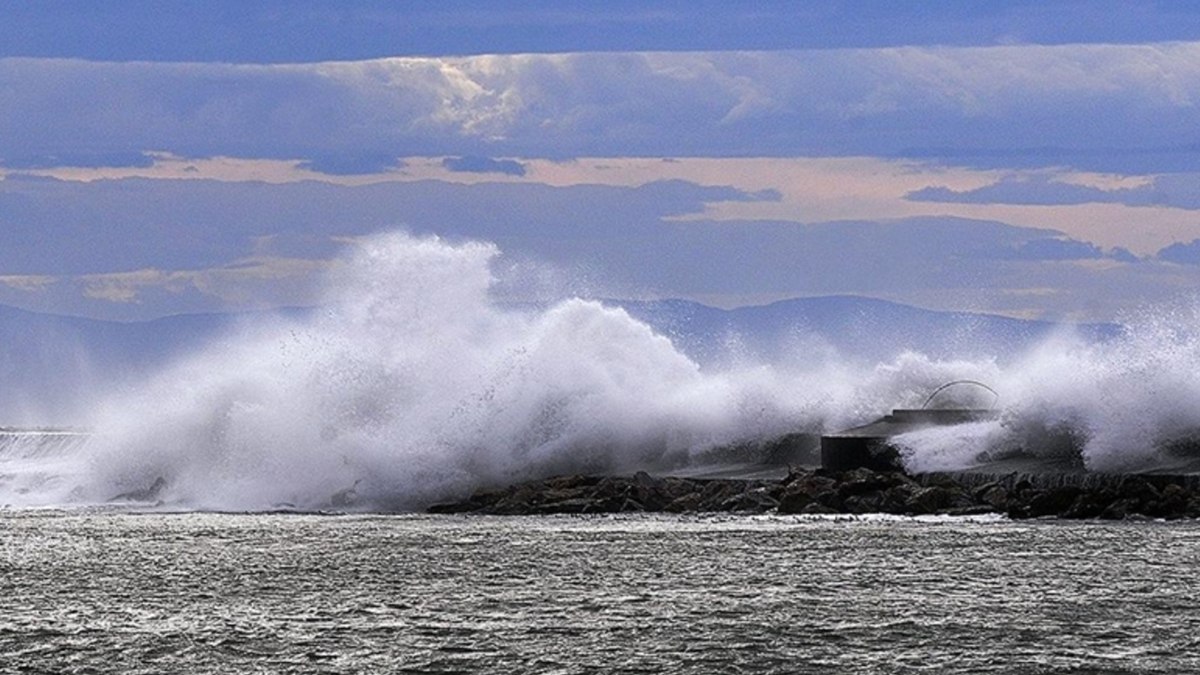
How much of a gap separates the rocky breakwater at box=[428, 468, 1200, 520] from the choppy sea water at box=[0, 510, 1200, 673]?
1.21 meters

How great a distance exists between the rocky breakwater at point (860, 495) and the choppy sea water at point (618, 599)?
1212mm

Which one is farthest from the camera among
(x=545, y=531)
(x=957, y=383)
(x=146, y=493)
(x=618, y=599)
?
(x=957, y=383)

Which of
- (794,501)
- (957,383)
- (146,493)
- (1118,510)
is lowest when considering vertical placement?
(1118,510)

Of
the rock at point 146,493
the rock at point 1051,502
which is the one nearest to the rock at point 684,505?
the rock at point 1051,502

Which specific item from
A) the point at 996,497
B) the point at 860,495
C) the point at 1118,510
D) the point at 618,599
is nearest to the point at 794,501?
the point at 860,495

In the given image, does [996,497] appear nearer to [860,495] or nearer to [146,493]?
[860,495]

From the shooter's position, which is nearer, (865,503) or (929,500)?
(929,500)

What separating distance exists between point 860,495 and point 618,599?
35.6 feet

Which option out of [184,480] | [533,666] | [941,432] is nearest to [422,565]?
[533,666]

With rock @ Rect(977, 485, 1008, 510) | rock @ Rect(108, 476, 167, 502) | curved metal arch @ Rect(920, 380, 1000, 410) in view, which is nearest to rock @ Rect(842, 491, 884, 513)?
rock @ Rect(977, 485, 1008, 510)

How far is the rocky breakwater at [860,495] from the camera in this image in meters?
27.2

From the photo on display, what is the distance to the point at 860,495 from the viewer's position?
95.5 ft

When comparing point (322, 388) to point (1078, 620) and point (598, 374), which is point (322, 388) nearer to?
point (598, 374)

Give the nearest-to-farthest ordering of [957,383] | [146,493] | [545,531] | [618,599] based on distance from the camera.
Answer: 1. [618,599]
2. [545,531]
3. [146,493]
4. [957,383]
